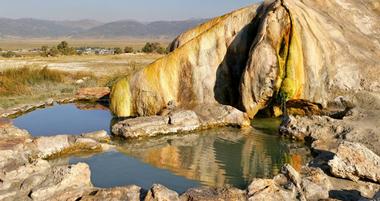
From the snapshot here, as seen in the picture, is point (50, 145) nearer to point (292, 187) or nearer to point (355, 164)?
point (292, 187)

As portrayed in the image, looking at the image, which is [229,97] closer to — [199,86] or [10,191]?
[199,86]

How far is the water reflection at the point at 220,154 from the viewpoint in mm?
17984

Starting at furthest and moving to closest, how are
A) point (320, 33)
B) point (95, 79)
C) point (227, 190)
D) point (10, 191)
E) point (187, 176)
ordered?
point (95, 79) → point (320, 33) → point (187, 176) → point (10, 191) → point (227, 190)

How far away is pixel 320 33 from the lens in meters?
27.1

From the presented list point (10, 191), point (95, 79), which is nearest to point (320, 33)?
point (10, 191)

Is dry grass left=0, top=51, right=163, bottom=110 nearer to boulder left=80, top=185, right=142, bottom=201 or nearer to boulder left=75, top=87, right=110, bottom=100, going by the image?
boulder left=75, top=87, right=110, bottom=100

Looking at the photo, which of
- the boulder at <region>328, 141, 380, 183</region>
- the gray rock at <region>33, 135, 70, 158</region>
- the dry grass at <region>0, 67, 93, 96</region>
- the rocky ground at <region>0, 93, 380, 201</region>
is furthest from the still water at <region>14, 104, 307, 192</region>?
the dry grass at <region>0, 67, 93, 96</region>

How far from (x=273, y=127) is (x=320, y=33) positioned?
19.0 ft

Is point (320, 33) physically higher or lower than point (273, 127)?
higher

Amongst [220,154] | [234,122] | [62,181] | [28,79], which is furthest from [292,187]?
[28,79]

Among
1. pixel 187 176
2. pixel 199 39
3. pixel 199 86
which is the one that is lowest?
pixel 187 176

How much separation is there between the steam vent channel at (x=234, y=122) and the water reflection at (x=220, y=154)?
5 centimetres

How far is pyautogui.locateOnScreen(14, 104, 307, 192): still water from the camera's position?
685 inches

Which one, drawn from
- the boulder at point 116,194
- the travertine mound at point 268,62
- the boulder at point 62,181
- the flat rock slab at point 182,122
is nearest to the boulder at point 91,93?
the travertine mound at point 268,62
